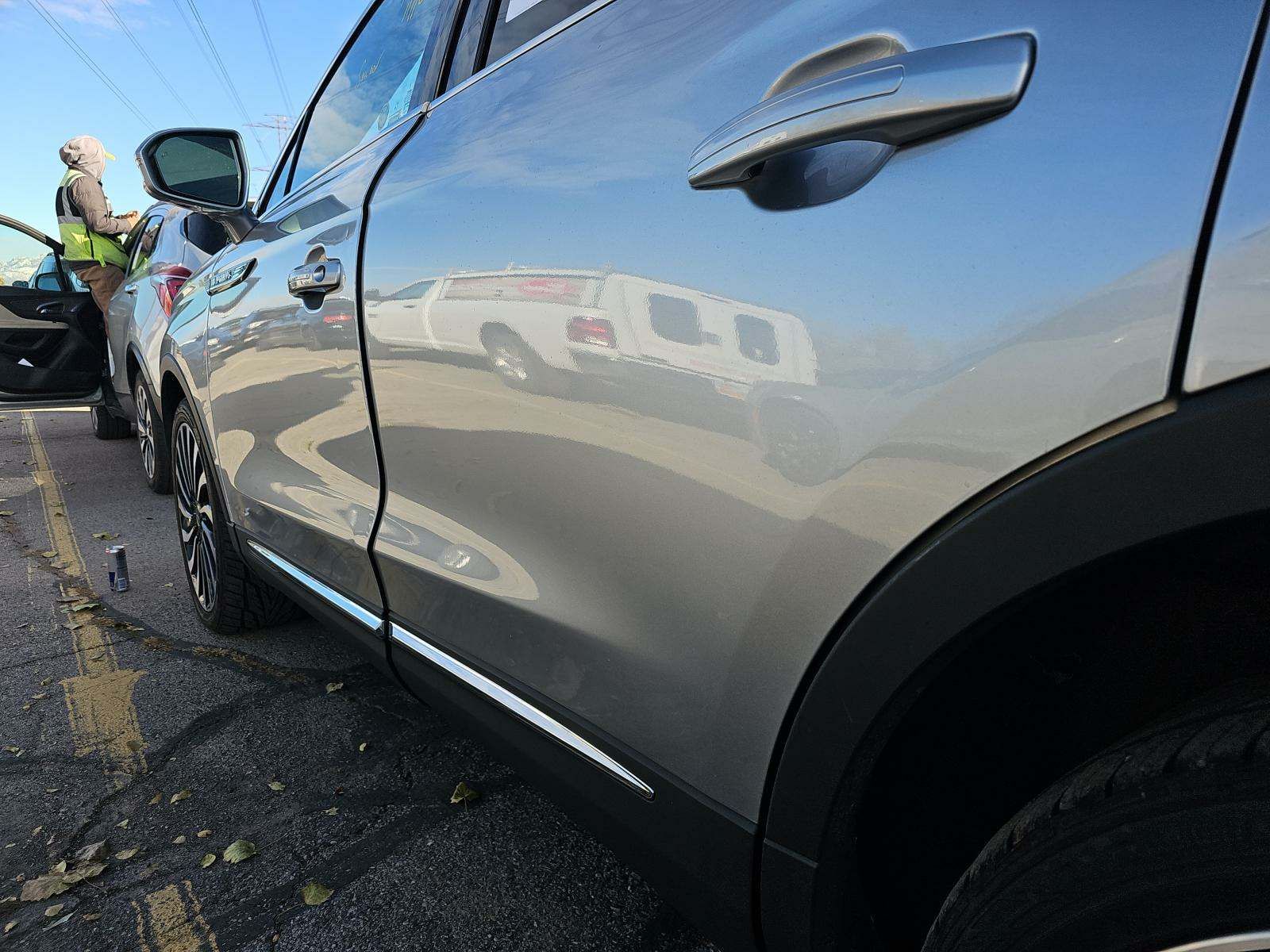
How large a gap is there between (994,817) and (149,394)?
468 centimetres

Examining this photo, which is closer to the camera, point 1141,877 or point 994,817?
point 1141,877

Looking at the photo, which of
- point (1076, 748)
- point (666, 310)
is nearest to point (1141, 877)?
point (1076, 748)

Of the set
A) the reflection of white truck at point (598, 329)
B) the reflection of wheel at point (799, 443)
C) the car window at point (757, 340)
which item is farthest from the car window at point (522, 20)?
the reflection of wheel at point (799, 443)

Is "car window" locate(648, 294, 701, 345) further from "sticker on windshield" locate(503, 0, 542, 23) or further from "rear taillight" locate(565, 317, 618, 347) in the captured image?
"sticker on windshield" locate(503, 0, 542, 23)

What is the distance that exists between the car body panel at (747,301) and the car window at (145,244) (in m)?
4.02

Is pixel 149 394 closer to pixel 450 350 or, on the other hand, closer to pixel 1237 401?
pixel 450 350

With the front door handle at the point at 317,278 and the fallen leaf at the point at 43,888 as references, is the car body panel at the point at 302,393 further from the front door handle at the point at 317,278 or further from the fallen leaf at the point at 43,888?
the fallen leaf at the point at 43,888

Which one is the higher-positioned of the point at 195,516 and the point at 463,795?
the point at 195,516

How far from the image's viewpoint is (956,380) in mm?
752

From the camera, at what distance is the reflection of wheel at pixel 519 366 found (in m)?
1.20

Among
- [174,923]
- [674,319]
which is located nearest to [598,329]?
[674,319]

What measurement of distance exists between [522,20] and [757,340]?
42.3 inches

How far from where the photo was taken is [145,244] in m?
5.17

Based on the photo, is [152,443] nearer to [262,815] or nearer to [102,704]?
[102,704]
